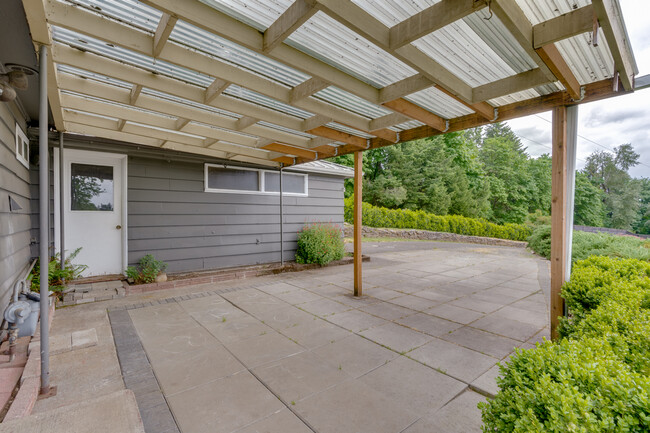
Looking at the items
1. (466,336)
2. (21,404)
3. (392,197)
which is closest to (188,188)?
(21,404)

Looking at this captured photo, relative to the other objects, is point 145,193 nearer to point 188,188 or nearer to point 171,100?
point 188,188

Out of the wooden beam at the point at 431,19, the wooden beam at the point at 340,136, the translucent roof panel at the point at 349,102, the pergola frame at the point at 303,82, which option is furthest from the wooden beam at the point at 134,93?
the wooden beam at the point at 431,19

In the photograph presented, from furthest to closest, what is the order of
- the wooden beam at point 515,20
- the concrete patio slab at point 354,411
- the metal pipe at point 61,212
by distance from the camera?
the metal pipe at point 61,212 < the concrete patio slab at point 354,411 < the wooden beam at point 515,20

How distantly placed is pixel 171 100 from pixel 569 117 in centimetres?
387

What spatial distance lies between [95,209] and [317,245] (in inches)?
163

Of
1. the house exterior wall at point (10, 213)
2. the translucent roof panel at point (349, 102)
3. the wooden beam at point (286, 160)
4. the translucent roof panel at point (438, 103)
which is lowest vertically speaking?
the house exterior wall at point (10, 213)

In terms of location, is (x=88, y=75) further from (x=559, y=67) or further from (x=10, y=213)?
(x=559, y=67)

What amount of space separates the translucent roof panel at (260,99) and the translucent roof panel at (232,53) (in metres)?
0.34

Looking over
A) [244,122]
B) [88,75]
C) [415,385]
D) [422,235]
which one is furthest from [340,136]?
[422,235]

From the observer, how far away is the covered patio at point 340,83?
68.4 inches

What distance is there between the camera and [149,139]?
4.50 meters

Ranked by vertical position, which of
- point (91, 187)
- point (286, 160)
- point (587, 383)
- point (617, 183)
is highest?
point (617, 183)

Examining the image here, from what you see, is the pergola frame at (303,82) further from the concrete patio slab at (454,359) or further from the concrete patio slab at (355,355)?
the concrete patio slab at (355,355)

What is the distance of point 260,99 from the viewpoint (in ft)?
10.1
